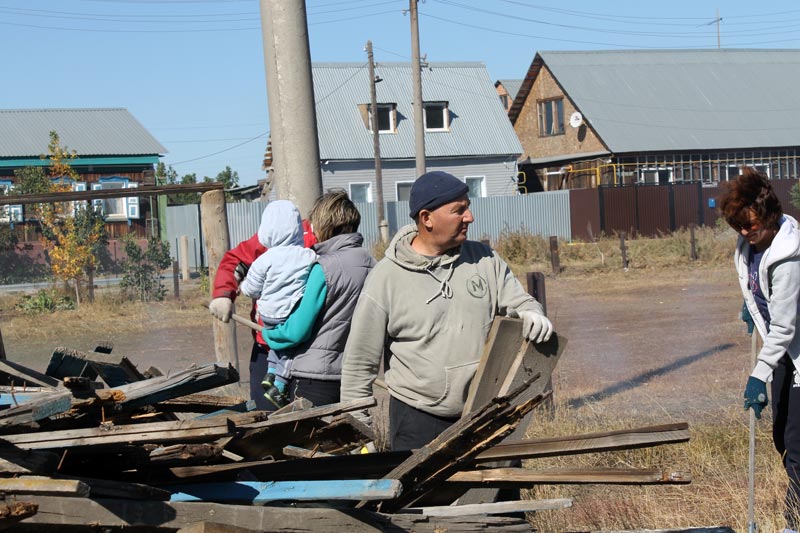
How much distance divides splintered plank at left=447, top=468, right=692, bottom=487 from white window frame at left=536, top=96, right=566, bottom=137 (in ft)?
125

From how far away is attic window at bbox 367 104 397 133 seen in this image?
3691cm

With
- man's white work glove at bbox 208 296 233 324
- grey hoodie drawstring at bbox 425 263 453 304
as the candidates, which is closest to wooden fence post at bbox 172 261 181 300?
man's white work glove at bbox 208 296 233 324

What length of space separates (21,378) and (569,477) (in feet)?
6.82

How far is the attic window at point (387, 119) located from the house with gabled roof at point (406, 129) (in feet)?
0.05

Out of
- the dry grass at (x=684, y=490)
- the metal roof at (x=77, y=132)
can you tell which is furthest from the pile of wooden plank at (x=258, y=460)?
the metal roof at (x=77, y=132)

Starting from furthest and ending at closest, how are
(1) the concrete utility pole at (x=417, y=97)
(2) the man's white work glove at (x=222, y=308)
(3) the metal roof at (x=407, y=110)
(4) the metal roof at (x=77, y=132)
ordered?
(3) the metal roof at (x=407, y=110) < (4) the metal roof at (x=77, y=132) < (1) the concrete utility pole at (x=417, y=97) < (2) the man's white work glove at (x=222, y=308)

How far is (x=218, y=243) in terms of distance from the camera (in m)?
6.79

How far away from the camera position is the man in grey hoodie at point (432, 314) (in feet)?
12.6

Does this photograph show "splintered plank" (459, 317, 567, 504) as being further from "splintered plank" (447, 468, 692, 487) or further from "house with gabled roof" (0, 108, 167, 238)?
"house with gabled roof" (0, 108, 167, 238)

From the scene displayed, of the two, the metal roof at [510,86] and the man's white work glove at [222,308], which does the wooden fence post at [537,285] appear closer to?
the man's white work glove at [222,308]

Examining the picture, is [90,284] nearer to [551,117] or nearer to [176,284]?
[176,284]

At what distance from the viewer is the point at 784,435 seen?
468cm

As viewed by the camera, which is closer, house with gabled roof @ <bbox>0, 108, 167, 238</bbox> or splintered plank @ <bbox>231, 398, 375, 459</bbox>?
splintered plank @ <bbox>231, 398, 375, 459</bbox>

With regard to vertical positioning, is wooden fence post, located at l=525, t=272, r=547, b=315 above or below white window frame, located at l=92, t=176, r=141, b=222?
below
